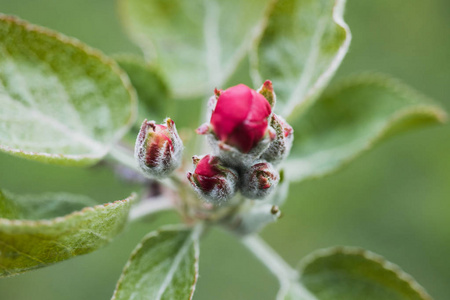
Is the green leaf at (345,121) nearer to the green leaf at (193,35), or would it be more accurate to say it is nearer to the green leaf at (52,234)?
the green leaf at (193,35)

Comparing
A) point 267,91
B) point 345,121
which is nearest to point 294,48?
point 345,121

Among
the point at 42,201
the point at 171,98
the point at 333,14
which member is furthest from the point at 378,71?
the point at 42,201

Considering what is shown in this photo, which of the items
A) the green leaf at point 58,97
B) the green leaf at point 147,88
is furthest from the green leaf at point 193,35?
the green leaf at point 58,97

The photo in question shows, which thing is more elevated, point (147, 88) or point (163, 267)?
point (147, 88)

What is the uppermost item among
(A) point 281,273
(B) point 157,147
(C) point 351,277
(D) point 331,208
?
(B) point 157,147

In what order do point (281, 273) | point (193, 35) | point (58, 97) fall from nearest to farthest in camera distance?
point (58, 97), point (281, 273), point (193, 35)

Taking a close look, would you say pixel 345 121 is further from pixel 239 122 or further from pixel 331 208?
pixel 331 208
